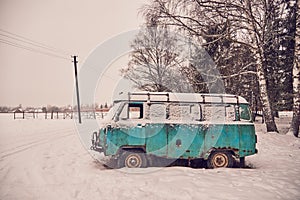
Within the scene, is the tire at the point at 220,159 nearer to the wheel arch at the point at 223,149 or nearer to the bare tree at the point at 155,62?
the wheel arch at the point at 223,149

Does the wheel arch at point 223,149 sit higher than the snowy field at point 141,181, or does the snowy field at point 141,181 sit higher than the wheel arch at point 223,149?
the wheel arch at point 223,149

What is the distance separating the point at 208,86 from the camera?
10.3 m

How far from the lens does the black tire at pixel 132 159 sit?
207 inches

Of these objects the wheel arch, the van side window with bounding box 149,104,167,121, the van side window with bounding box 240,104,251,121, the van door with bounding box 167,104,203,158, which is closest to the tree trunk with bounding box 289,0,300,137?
the van side window with bounding box 240,104,251,121

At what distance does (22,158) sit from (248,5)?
9.50 meters

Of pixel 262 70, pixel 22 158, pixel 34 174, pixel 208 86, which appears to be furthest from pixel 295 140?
pixel 22 158

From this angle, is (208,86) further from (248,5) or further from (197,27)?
(248,5)

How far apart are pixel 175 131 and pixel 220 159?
133cm

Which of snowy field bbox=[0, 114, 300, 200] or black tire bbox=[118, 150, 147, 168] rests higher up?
black tire bbox=[118, 150, 147, 168]

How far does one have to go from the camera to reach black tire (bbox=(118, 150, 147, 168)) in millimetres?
5254

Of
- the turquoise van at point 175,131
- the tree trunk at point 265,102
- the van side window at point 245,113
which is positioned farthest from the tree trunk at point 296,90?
the turquoise van at point 175,131

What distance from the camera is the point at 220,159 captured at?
5531 mm

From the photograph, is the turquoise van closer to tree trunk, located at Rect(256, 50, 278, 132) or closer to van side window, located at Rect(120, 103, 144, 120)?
van side window, located at Rect(120, 103, 144, 120)

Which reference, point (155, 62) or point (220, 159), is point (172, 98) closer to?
point (220, 159)
